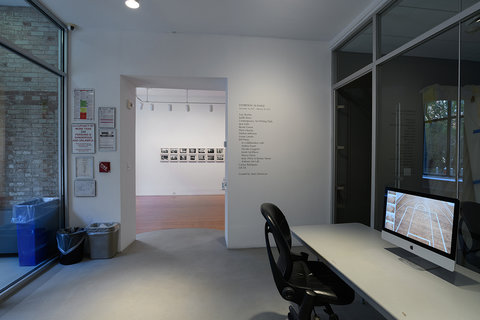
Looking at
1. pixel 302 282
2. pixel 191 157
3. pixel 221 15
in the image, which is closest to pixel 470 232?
pixel 302 282

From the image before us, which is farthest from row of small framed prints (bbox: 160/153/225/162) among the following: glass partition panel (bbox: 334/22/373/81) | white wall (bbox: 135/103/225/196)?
glass partition panel (bbox: 334/22/373/81)

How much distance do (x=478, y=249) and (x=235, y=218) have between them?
2.63 metres

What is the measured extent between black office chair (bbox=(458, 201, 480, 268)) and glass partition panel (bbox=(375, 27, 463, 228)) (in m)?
0.16

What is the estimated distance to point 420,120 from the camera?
218 centimetres

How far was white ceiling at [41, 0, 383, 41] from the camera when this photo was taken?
273cm

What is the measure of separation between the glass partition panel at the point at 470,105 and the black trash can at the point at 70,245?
4246mm

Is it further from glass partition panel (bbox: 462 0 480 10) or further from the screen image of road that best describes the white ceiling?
the screen image of road

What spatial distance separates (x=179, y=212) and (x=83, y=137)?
3.04 meters

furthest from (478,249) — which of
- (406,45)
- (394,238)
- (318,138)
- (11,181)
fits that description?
(11,181)

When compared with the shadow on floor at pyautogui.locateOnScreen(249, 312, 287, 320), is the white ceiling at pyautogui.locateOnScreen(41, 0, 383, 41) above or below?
above

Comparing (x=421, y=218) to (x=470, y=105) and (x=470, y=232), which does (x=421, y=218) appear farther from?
(x=470, y=105)

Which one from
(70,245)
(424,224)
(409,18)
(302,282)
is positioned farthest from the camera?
(70,245)

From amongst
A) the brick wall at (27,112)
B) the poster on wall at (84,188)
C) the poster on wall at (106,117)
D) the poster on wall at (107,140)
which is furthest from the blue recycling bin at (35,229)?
the poster on wall at (106,117)

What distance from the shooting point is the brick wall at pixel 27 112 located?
2.34 meters
